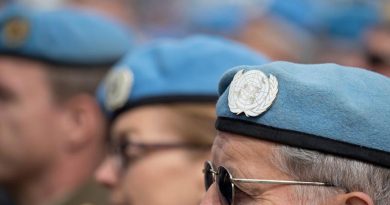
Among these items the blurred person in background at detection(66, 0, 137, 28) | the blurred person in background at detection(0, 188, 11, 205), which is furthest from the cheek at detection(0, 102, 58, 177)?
the blurred person in background at detection(66, 0, 137, 28)

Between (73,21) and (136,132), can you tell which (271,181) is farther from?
(73,21)

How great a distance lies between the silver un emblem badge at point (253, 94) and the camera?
303 cm

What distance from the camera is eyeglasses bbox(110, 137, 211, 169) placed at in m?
4.40

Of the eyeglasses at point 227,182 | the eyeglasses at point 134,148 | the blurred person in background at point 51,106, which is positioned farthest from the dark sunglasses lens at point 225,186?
the blurred person in background at point 51,106

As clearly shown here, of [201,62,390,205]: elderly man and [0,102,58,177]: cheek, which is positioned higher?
[201,62,390,205]: elderly man

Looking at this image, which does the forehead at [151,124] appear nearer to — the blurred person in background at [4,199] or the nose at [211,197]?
the nose at [211,197]

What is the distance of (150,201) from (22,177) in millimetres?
1447

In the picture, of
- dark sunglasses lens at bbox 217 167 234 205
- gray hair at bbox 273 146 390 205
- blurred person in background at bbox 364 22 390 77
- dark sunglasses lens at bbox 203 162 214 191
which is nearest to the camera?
gray hair at bbox 273 146 390 205

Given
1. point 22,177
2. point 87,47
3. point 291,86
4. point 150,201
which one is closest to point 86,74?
point 87,47

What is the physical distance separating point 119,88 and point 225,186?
159 cm

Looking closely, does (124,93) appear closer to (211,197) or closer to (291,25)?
(211,197)

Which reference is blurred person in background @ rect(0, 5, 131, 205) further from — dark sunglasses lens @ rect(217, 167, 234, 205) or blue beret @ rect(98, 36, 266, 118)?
dark sunglasses lens @ rect(217, 167, 234, 205)

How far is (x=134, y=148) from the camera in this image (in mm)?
4438

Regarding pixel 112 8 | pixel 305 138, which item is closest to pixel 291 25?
pixel 112 8
